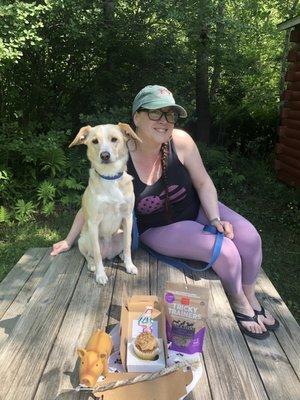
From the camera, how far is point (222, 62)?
695 centimetres

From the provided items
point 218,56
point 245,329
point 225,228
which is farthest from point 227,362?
point 218,56

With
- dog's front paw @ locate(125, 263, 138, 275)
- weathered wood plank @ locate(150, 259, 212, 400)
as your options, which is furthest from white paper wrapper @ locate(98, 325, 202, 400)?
dog's front paw @ locate(125, 263, 138, 275)

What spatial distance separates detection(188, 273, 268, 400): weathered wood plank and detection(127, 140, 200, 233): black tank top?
88cm

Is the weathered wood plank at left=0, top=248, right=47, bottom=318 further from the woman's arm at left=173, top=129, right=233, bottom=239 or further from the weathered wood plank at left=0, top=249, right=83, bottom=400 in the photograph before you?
the woman's arm at left=173, top=129, right=233, bottom=239

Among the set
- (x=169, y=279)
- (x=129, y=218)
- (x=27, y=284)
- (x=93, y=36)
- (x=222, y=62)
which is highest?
(x=93, y=36)

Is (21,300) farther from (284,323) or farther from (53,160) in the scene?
(53,160)

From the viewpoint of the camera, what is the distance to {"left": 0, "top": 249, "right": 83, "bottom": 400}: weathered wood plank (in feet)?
5.23

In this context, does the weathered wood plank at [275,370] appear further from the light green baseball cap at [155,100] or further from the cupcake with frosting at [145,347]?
the light green baseball cap at [155,100]

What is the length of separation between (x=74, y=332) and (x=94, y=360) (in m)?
0.39

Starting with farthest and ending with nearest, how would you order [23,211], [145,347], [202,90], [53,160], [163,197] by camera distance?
[202,90]
[53,160]
[23,211]
[163,197]
[145,347]

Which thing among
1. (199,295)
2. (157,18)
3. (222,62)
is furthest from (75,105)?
(199,295)

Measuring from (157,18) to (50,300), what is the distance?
4.89 metres

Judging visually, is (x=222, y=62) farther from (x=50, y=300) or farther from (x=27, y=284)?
(x=50, y=300)

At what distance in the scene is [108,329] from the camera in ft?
6.40
